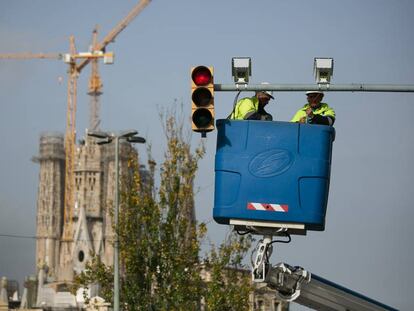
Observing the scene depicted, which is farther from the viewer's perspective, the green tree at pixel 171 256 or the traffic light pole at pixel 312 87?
the green tree at pixel 171 256

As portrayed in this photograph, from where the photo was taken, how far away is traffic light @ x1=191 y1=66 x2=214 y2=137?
18.2 metres

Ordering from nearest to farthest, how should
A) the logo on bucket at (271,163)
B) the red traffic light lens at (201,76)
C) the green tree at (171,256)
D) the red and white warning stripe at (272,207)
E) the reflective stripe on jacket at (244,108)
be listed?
the red and white warning stripe at (272,207), the logo on bucket at (271,163), the red traffic light lens at (201,76), the reflective stripe on jacket at (244,108), the green tree at (171,256)

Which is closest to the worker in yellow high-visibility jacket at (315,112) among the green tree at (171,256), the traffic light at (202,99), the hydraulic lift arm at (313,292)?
the traffic light at (202,99)

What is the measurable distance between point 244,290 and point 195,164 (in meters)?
4.72

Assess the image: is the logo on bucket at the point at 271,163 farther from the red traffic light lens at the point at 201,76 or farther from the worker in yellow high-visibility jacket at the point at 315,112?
the red traffic light lens at the point at 201,76

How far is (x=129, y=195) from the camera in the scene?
49250 millimetres

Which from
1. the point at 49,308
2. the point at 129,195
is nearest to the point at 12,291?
the point at 49,308

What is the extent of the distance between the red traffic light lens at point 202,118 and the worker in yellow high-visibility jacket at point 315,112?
4.31ft

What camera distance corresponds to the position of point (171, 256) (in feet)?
152

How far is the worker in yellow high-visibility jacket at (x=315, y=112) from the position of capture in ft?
61.1

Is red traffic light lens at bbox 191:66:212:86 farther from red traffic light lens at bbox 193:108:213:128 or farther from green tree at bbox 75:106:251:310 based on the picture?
green tree at bbox 75:106:251:310

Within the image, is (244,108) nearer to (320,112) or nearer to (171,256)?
(320,112)

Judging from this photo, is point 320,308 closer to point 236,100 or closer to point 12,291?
point 236,100

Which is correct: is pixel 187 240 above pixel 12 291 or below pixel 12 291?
above
